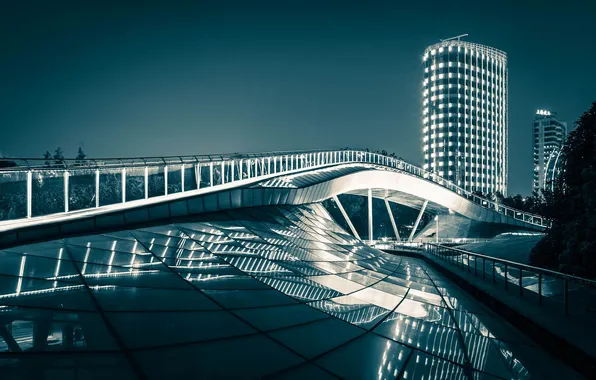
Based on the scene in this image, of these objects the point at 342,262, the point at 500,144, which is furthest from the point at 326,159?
the point at 500,144

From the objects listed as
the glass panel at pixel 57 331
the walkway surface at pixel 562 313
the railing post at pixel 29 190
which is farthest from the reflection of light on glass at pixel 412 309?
the railing post at pixel 29 190

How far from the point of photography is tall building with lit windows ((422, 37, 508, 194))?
167 meters

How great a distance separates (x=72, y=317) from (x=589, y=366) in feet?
26.5

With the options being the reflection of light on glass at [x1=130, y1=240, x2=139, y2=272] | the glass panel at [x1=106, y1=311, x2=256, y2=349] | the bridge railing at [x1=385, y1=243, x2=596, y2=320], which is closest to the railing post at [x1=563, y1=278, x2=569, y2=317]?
the bridge railing at [x1=385, y1=243, x2=596, y2=320]

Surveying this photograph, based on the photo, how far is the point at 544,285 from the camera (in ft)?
30.2

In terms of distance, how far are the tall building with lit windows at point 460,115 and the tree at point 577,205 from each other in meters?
154

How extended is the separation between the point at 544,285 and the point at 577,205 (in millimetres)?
8643

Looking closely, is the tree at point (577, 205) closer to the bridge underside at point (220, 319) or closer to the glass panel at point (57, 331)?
the bridge underside at point (220, 319)

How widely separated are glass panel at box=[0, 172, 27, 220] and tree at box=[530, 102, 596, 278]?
18.7 meters

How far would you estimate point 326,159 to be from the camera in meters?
48.8

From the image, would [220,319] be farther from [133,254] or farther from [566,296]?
[566,296]

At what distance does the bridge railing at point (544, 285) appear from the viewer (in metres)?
7.97

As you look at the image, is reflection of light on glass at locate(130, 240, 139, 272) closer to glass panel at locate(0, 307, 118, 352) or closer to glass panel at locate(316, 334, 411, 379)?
glass panel at locate(0, 307, 118, 352)

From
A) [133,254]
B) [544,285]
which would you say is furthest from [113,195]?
[544,285]
